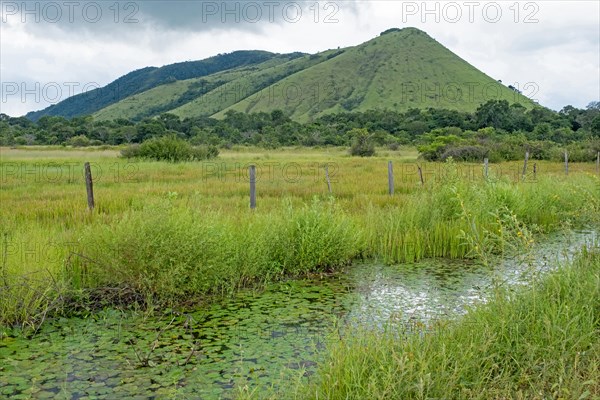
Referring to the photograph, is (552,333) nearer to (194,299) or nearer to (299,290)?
(299,290)

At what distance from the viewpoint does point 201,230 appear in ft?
23.2

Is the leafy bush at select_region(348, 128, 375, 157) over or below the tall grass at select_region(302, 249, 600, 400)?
over

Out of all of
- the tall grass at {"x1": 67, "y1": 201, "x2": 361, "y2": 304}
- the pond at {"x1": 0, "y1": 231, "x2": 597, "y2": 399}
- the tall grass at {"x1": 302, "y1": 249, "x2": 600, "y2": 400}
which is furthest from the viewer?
the tall grass at {"x1": 67, "y1": 201, "x2": 361, "y2": 304}

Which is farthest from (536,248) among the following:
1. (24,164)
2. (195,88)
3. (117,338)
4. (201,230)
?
(195,88)

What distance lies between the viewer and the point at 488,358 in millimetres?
4109

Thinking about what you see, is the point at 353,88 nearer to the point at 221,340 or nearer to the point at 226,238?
the point at 226,238

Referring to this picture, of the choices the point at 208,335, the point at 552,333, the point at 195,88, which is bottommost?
the point at 208,335

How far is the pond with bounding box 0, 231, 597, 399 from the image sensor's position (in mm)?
4578

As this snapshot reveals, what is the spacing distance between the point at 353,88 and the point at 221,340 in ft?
Answer: 397

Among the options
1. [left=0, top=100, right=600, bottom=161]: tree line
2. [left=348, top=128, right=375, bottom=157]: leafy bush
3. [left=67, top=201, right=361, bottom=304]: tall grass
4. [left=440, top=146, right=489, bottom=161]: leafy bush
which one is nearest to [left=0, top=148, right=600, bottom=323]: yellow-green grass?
[left=67, top=201, right=361, bottom=304]: tall grass

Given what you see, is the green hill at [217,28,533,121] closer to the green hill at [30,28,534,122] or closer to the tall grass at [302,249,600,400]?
the green hill at [30,28,534,122]

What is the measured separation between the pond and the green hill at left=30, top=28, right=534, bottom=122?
92.9 m

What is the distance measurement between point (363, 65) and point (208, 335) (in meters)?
139

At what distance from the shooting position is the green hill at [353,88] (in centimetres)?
10900
